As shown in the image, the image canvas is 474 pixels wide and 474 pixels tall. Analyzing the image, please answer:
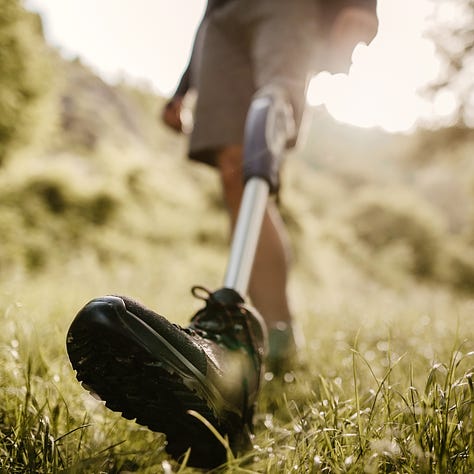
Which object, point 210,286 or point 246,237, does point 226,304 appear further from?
point 210,286

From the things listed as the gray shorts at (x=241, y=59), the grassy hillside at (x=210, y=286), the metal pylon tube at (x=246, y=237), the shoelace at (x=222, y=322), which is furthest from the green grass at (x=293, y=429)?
the gray shorts at (x=241, y=59)

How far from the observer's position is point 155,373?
1.97 feet

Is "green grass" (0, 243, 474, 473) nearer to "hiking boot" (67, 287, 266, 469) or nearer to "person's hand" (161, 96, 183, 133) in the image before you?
"hiking boot" (67, 287, 266, 469)

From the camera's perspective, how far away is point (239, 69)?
1614mm

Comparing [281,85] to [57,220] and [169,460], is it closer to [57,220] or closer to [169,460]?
[169,460]

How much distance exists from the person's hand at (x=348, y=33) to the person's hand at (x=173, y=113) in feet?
2.08

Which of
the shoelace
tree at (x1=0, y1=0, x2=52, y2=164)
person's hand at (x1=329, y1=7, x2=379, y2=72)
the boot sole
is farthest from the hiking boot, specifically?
tree at (x1=0, y1=0, x2=52, y2=164)

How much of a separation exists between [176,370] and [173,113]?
57.1 inches

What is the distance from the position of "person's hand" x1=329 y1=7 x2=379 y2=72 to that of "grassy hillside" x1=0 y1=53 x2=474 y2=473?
2.99 feet

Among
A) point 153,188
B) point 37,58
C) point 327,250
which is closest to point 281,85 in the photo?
point 37,58

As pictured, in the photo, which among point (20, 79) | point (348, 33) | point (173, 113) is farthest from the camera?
point (20, 79)

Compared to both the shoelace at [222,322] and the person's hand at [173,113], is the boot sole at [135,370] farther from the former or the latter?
the person's hand at [173,113]

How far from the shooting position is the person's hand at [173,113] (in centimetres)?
189

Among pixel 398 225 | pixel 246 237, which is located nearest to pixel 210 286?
pixel 246 237
